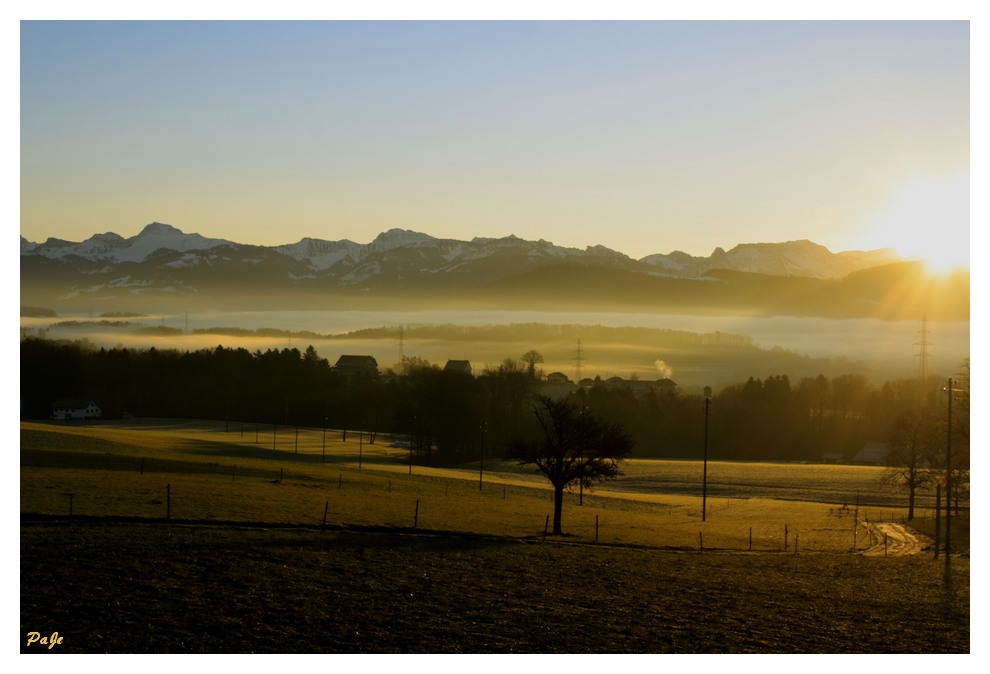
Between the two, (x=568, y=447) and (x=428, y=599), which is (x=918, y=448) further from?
(x=428, y=599)

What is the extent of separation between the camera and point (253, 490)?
5000cm

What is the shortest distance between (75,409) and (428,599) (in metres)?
103

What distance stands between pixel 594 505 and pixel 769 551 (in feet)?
72.6

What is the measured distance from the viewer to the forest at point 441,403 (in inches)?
4628

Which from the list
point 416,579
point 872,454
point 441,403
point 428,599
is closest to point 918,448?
point 416,579

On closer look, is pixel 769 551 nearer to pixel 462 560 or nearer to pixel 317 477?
pixel 462 560

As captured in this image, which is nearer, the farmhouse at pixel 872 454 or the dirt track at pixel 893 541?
the dirt track at pixel 893 541

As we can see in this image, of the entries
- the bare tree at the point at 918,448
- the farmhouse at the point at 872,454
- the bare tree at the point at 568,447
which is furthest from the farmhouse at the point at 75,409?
the farmhouse at the point at 872,454

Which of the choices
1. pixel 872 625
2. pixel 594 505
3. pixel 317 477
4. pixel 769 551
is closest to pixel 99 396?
pixel 317 477

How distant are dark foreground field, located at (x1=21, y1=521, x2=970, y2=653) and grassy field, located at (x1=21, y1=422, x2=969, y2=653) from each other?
0.08 metres

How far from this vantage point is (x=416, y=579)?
2956 centimetres

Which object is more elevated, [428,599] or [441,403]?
[441,403]

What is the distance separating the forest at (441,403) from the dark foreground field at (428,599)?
7850 centimetres

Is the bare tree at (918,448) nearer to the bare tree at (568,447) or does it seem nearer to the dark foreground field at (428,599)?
the bare tree at (568,447)
